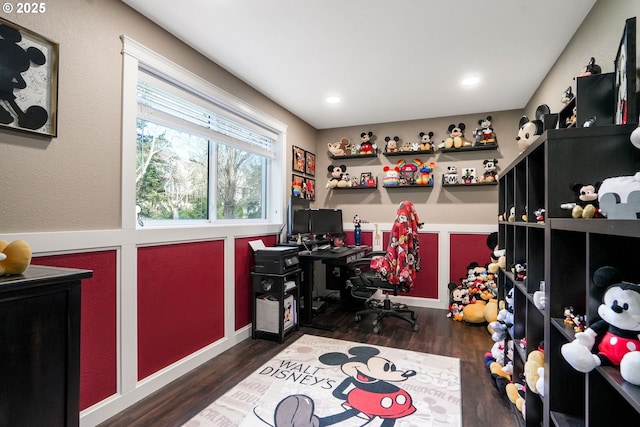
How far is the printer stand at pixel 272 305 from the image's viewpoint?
2.75 meters

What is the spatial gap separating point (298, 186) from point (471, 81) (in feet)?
7.20

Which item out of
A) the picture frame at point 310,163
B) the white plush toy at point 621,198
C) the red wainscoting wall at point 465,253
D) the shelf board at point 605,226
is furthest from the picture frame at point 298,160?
the white plush toy at point 621,198

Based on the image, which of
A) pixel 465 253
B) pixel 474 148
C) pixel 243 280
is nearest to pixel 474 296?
pixel 465 253

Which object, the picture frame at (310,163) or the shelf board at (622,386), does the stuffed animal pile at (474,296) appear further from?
the shelf board at (622,386)

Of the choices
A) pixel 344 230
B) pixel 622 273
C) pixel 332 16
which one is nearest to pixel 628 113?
pixel 622 273

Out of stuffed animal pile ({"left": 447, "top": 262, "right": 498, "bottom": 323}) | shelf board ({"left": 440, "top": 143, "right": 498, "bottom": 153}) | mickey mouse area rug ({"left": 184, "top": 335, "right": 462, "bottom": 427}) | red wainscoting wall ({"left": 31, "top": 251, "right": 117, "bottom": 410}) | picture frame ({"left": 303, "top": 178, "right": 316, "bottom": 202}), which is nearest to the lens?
red wainscoting wall ({"left": 31, "top": 251, "right": 117, "bottom": 410})

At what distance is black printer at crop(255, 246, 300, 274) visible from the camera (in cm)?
275

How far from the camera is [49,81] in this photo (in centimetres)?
146

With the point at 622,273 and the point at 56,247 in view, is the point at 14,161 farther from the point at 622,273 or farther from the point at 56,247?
the point at 622,273

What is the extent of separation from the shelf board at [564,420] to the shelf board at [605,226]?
65 centimetres

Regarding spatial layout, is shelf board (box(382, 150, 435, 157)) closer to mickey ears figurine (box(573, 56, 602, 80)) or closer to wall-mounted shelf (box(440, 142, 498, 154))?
wall-mounted shelf (box(440, 142, 498, 154))

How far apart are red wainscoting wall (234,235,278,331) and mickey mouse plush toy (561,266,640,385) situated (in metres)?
2.41

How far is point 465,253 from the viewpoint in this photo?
147 inches

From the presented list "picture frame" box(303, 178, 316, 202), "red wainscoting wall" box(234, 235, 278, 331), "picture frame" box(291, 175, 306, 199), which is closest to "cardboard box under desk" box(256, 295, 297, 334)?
"red wainscoting wall" box(234, 235, 278, 331)
